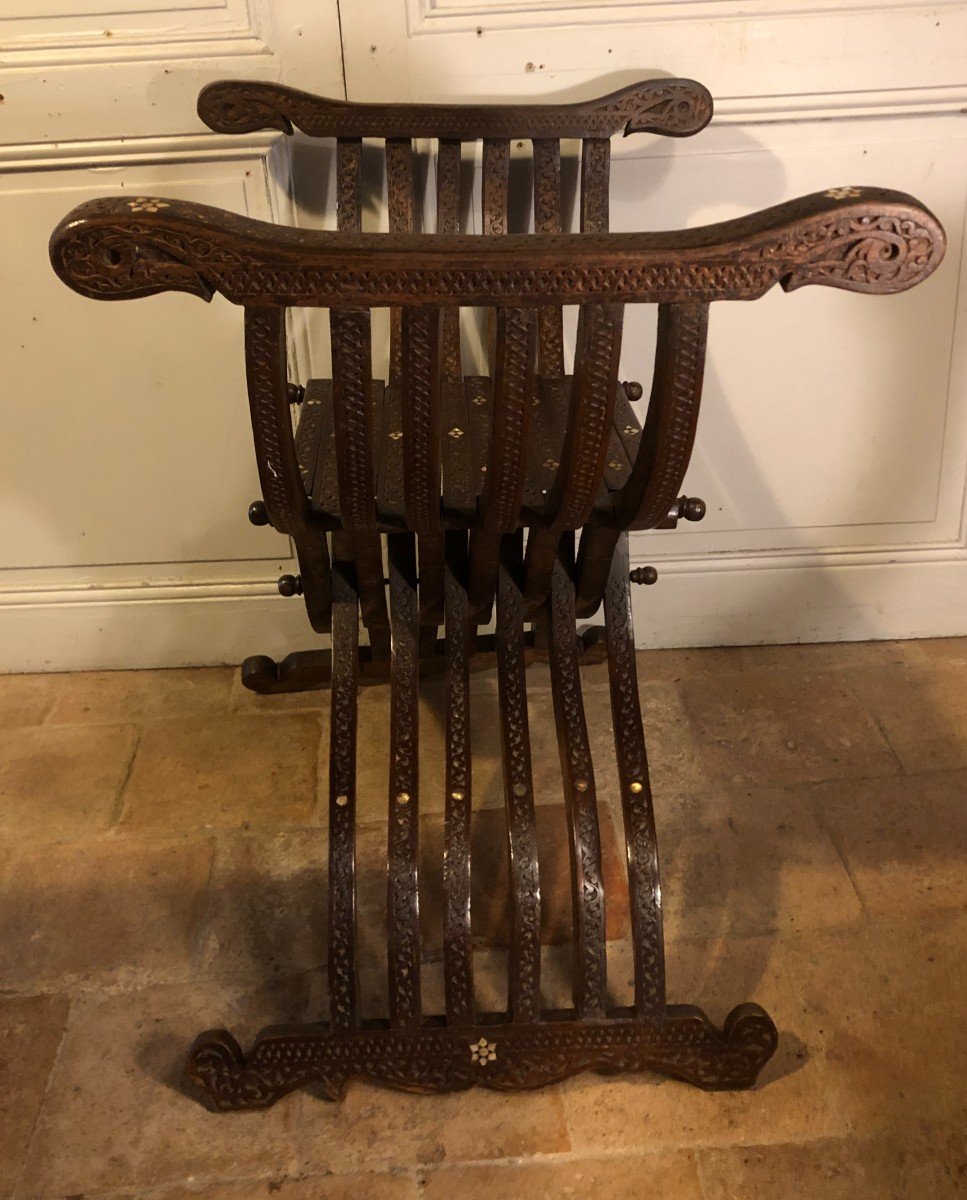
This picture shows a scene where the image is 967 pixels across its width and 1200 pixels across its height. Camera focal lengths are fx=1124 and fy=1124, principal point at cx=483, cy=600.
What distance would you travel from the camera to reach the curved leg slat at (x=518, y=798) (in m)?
1.47

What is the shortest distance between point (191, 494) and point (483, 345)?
635 mm

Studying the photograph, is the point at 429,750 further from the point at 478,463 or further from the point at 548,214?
the point at 548,214

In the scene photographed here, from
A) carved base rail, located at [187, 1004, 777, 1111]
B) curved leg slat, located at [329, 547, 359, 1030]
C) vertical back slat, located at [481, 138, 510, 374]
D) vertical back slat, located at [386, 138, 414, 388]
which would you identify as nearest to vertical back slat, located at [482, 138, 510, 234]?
vertical back slat, located at [481, 138, 510, 374]

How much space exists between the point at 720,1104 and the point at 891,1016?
289 mm

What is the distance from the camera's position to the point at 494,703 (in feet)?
7.11

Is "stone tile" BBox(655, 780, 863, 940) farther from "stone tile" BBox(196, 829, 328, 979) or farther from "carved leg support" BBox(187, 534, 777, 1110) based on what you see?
"stone tile" BBox(196, 829, 328, 979)

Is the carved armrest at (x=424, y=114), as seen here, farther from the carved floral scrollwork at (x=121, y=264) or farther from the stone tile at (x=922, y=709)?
the stone tile at (x=922, y=709)

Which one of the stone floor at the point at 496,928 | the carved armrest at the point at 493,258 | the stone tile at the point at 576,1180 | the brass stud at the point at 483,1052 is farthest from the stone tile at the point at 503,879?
the carved armrest at the point at 493,258

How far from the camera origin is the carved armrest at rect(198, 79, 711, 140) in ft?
5.42

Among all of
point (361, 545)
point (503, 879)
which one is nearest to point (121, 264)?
point (361, 545)

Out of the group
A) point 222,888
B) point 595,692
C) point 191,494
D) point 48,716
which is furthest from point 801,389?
point 48,716

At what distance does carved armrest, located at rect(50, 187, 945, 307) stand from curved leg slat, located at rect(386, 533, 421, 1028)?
1.75 feet

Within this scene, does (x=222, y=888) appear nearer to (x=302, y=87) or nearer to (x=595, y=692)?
(x=595, y=692)

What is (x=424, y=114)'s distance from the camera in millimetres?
1656
